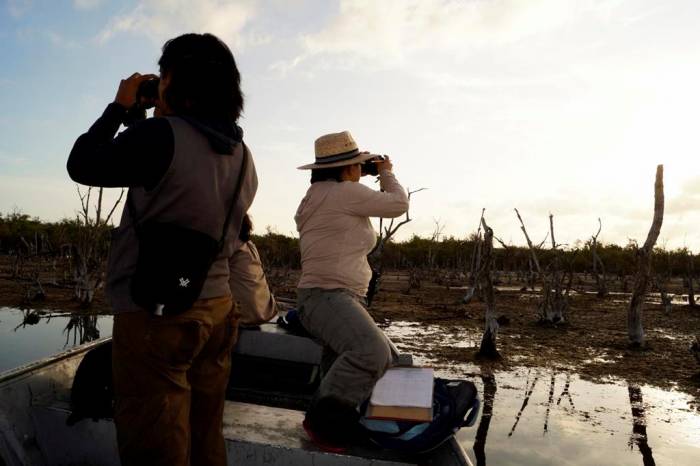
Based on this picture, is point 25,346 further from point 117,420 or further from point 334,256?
point 117,420

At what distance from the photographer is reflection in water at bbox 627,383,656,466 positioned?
16.1 feet

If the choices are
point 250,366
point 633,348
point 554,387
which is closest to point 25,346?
point 250,366

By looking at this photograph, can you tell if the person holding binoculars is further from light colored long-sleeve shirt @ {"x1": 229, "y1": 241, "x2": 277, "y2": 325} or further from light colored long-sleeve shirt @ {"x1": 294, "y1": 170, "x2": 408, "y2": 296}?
light colored long-sleeve shirt @ {"x1": 294, "y1": 170, "x2": 408, "y2": 296}

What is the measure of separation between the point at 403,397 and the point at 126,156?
5.58 feet

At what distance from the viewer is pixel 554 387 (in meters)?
7.20

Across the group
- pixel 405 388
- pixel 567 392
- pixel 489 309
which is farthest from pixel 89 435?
pixel 489 309

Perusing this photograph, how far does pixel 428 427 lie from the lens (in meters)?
2.71

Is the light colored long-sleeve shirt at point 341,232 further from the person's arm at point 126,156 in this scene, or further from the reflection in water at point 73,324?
the reflection in water at point 73,324

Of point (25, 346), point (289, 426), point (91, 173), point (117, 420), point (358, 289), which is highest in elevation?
point (91, 173)

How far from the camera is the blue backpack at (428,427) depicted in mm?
2662

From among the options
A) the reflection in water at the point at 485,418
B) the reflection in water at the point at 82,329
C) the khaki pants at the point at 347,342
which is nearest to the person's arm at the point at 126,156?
the khaki pants at the point at 347,342

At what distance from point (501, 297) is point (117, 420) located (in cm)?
1992

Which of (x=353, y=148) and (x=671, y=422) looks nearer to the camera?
(x=353, y=148)

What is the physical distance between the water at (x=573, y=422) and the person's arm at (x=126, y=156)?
3853mm
